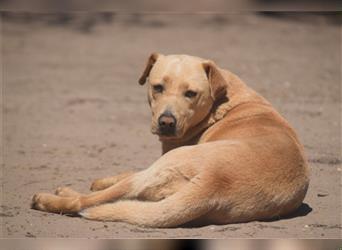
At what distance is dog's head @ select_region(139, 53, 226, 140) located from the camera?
13.5 feet

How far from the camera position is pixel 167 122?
4090 mm

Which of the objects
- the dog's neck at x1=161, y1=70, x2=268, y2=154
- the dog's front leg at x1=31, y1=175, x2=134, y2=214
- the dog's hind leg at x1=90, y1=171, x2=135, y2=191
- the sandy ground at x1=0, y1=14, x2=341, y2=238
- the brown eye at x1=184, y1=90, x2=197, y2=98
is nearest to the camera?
the dog's front leg at x1=31, y1=175, x2=134, y2=214

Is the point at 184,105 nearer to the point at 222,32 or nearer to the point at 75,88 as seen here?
the point at 75,88

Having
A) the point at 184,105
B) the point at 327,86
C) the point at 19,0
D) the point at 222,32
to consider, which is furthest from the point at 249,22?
the point at 19,0

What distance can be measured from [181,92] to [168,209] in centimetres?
93

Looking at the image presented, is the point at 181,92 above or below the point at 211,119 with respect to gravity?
above

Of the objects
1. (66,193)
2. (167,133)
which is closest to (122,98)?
(66,193)

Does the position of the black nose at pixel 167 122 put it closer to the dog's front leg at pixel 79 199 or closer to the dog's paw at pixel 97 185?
the dog's front leg at pixel 79 199

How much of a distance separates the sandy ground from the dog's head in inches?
28.7

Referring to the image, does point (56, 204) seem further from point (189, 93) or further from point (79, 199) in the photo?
point (189, 93)

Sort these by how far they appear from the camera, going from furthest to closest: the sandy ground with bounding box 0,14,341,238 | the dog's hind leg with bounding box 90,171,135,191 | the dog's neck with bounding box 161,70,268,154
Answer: the dog's hind leg with bounding box 90,171,135,191 < the dog's neck with bounding box 161,70,268,154 < the sandy ground with bounding box 0,14,341,238

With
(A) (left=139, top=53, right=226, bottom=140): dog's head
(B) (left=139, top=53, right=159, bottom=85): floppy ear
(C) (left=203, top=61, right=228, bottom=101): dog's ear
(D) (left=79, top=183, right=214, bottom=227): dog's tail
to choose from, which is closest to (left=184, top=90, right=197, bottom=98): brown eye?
(A) (left=139, top=53, right=226, bottom=140): dog's head

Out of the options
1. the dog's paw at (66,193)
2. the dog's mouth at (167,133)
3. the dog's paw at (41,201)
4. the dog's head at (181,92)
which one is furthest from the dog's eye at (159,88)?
the dog's paw at (41,201)

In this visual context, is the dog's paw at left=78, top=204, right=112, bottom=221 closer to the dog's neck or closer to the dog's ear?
the dog's neck
